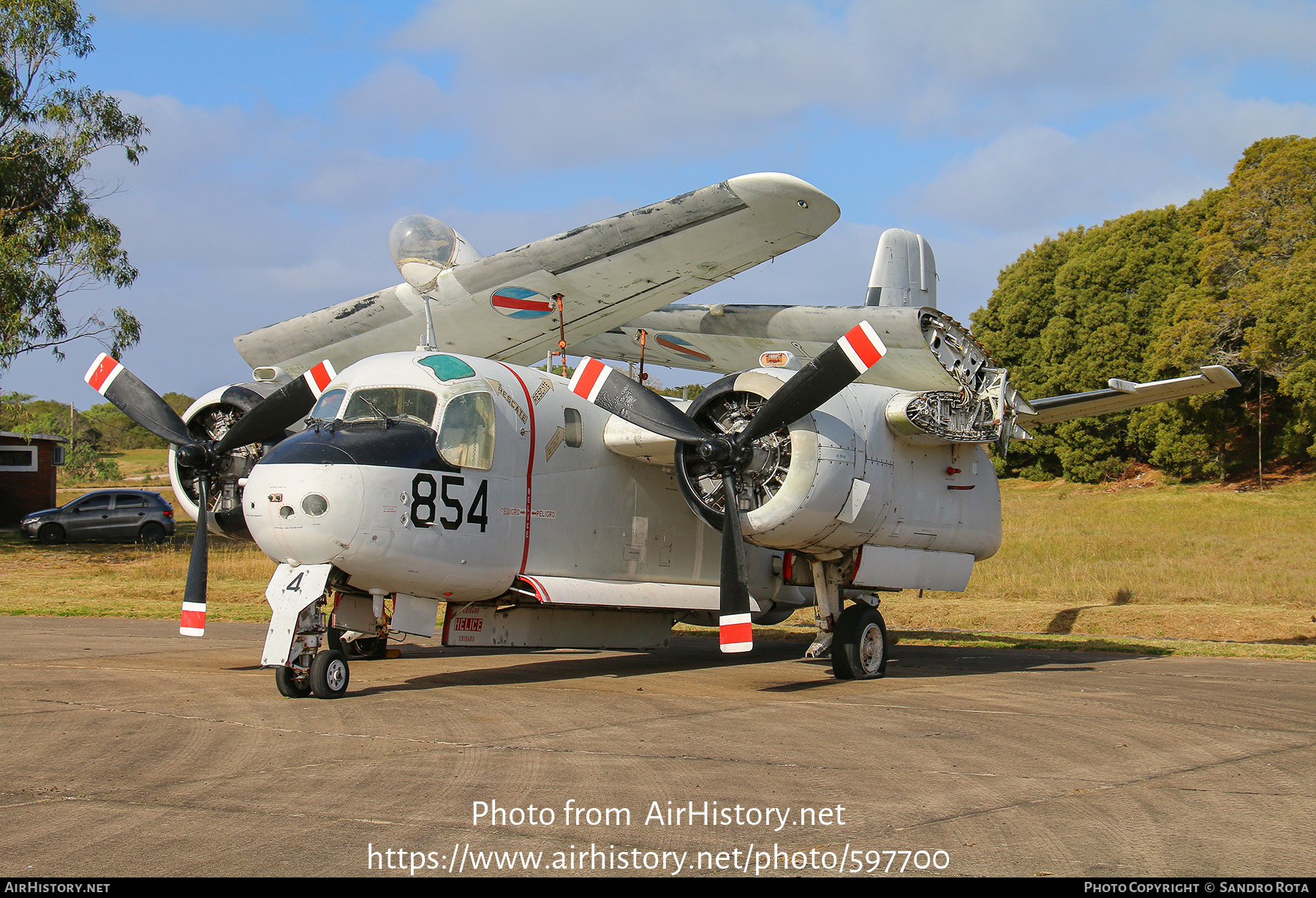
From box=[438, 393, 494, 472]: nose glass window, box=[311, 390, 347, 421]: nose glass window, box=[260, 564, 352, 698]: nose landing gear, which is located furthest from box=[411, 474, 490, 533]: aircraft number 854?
box=[311, 390, 347, 421]: nose glass window

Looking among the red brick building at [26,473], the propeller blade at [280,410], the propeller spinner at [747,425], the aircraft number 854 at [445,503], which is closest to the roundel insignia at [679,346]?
the propeller spinner at [747,425]

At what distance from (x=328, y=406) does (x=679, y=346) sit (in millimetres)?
6950

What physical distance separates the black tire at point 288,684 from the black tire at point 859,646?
626 cm

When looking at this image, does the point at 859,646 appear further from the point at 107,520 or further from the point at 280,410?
the point at 107,520

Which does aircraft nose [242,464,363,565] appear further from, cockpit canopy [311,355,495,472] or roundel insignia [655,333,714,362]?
roundel insignia [655,333,714,362]

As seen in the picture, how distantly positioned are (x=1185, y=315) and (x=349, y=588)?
39.1m

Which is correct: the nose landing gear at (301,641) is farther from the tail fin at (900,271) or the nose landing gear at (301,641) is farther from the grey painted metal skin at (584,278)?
the tail fin at (900,271)

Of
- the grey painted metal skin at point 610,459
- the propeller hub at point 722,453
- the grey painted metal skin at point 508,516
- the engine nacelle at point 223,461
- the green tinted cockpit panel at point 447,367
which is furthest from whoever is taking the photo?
the engine nacelle at point 223,461

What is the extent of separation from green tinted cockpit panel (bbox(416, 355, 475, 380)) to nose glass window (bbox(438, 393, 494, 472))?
260mm

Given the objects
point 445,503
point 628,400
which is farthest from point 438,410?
point 628,400

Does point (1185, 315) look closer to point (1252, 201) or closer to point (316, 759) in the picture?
point (1252, 201)

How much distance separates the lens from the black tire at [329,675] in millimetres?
10047

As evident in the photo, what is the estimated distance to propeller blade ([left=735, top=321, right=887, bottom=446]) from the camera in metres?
11.5

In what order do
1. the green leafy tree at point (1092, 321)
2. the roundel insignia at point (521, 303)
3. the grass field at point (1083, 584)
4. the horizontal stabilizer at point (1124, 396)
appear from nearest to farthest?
the roundel insignia at point (521, 303) < the horizontal stabilizer at point (1124, 396) < the grass field at point (1083, 584) < the green leafy tree at point (1092, 321)
